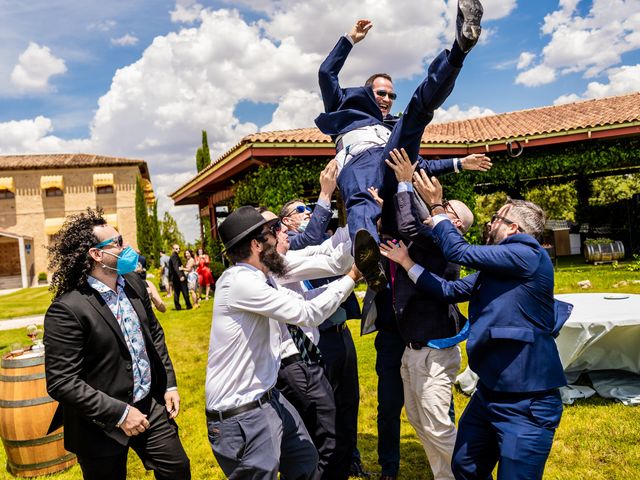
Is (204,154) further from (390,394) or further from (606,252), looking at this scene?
(390,394)

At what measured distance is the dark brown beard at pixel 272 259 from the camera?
9.10 ft

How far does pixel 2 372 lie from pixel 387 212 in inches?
149

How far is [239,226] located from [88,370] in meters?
1.23

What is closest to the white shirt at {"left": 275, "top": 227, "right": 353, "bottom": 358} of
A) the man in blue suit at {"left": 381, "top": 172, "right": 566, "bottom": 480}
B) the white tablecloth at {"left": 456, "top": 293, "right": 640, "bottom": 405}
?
the man in blue suit at {"left": 381, "top": 172, "right": 566, "bottom": 480}

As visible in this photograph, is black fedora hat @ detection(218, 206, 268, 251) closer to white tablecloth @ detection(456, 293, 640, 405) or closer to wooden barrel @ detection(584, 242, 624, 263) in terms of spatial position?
white tablecloth @ detection(456, 293, 640, 405)

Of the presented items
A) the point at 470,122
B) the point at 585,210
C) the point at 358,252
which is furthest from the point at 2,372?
the point at 585,210

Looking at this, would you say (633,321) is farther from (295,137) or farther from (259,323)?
(295,137)

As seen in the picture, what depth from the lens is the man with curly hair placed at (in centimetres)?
274

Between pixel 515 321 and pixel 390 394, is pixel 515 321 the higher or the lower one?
the higher one

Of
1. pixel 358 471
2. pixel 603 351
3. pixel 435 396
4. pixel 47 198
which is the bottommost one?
pixel 358 471

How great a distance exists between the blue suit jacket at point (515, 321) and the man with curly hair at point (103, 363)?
193 centimetres

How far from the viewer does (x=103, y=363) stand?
2.87 meters

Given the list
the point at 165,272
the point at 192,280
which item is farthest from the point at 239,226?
the point at 165,272

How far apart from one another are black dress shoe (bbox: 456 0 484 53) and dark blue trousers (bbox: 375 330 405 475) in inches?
83.2
